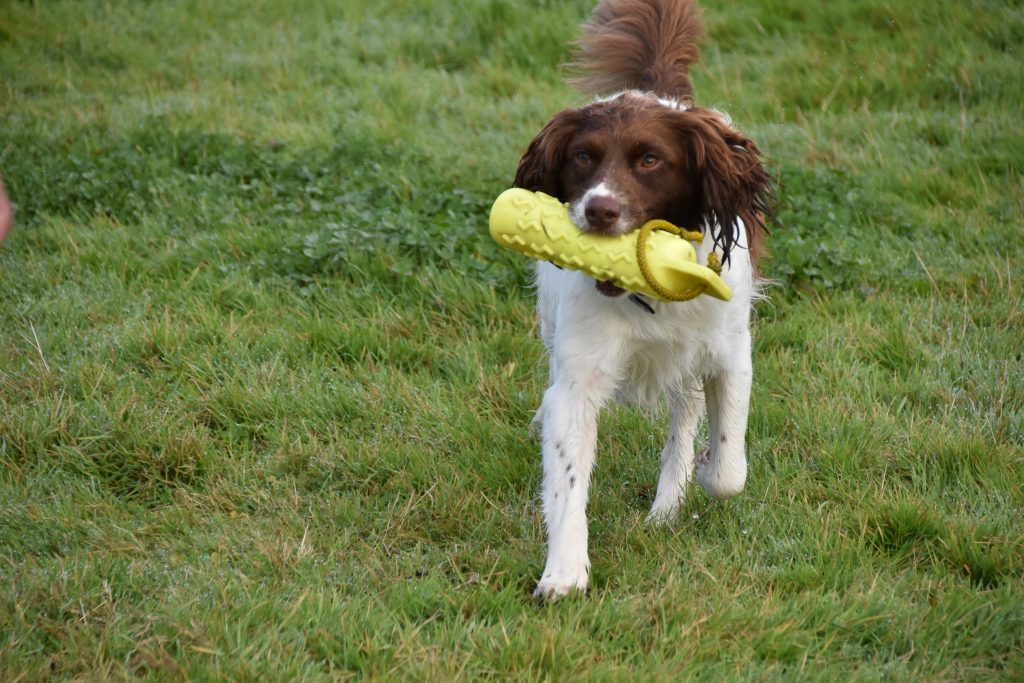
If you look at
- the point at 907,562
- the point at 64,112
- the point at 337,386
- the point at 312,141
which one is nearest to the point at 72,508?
the point at 337,386

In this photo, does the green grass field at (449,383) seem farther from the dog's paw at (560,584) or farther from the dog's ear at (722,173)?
the dog's ear at (722,173)

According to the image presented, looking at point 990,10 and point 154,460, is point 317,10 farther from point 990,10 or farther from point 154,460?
point 154,460

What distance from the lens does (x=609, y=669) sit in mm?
2756

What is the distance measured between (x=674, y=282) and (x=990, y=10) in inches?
221

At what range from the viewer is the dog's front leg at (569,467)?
10.6ft

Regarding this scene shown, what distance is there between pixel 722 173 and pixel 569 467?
0.95m

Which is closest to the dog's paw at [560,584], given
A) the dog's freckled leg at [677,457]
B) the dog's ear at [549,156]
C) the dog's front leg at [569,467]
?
the dog's front leg at [569,467]

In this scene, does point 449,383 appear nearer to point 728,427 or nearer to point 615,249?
point 728,427

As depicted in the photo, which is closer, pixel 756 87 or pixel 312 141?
pixel 312 141

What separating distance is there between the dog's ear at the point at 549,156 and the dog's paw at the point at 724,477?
0.95m

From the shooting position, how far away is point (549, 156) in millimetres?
3467

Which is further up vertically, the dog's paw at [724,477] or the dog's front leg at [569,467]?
the dog's front leg at [569,467]

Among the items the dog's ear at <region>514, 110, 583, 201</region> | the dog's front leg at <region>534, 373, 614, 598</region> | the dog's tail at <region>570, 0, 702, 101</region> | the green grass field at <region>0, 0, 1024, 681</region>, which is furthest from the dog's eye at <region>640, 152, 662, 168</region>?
the dog's tail at <region>570, 0, 702, 101</region>

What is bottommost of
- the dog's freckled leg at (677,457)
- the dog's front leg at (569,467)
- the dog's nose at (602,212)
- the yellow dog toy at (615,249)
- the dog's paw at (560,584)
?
the dog's freckled leg at (677,457)
